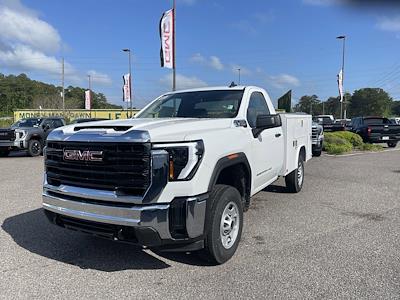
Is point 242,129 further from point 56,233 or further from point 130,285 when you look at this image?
point 56,233

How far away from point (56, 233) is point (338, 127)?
2143 centimetres

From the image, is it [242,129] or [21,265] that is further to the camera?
[242,129]

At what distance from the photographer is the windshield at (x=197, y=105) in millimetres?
5266

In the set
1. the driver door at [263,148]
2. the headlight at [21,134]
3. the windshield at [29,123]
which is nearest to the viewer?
the driver door at [263,148]

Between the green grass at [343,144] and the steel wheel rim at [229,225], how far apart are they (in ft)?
44.1

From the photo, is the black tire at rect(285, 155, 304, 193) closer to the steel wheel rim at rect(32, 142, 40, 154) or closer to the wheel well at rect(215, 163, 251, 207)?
the wheel well at rect(215, 163, 251, 207)

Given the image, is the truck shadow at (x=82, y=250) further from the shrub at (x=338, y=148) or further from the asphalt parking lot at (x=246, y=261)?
the shrub at (x=338, y=148)

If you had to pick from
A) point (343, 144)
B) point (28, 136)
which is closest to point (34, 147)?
point (28, 136)

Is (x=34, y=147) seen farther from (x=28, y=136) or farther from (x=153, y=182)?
(x=153, y=182)

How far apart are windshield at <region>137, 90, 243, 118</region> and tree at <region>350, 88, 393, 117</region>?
99984 millimetres

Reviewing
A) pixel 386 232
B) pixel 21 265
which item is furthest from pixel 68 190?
pixel 386 232

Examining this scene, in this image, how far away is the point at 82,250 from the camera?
4633 millimetres

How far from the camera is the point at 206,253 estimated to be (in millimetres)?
3943

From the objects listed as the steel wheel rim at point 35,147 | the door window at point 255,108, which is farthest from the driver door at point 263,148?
the steel wheel rim at point 35,147
